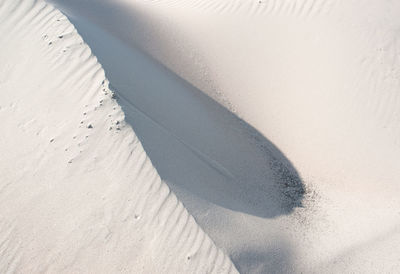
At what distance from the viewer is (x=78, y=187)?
3.78 metres

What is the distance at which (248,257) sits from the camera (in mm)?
3527

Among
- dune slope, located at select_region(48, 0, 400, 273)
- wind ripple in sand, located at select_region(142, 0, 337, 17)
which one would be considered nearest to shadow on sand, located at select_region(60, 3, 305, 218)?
dune slope, located at select_region(48, 0, 400, 273)

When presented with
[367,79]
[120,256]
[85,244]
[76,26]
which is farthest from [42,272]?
[367,79]

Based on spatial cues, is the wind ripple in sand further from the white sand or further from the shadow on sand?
the shadow on sand

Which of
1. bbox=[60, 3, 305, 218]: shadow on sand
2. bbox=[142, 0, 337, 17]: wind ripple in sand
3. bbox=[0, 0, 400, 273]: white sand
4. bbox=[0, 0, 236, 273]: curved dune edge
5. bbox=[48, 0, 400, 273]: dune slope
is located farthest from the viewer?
bbox=[142, 0, 337, 17]: wind ripple in sand

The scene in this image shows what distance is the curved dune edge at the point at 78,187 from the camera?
134 inches

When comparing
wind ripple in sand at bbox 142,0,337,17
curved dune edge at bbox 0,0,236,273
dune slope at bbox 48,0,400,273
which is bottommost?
curved dune edge at bbox 0,0,236,273

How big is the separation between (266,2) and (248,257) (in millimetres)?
5402

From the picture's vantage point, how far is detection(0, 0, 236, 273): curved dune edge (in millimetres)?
3402

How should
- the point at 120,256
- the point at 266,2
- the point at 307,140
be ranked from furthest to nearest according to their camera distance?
the point at 266,2
the point at 307,140
the point at 120,256

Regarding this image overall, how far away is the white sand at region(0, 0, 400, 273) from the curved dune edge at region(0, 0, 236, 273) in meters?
0.02

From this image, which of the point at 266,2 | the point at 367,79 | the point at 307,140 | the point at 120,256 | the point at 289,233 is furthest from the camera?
the point at 266,2

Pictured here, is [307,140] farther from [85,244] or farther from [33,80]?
[33,80]

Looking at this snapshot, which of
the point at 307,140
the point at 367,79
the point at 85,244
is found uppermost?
the point at 367,79
